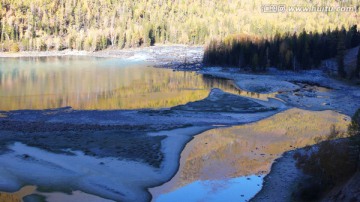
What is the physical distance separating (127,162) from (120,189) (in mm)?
4945

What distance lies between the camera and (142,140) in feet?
119

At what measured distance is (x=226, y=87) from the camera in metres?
75.8

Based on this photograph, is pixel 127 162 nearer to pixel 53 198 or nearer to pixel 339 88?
pixel 53 198

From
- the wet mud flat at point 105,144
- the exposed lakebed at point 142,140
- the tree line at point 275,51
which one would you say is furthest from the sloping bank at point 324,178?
the tree line at point 275,51

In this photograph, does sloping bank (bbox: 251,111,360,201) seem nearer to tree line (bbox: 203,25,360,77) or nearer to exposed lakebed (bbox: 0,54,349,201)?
exposed lakebed (bbox: 0,54,349,201)

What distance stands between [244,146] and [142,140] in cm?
924

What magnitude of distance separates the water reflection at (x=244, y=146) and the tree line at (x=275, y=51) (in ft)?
177

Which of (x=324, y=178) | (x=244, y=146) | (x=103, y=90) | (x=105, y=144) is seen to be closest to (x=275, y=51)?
(x=103, y=90)

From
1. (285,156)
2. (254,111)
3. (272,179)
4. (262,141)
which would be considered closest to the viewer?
(272,179)

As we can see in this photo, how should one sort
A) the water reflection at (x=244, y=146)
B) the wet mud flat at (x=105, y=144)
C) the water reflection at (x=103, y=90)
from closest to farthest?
the wet mud flat at (x=105, y=144) → the water reflection at (x=244, y=146) → the water reflection at (x=103, y=90)

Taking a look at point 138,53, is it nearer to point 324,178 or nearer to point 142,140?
point 142,140

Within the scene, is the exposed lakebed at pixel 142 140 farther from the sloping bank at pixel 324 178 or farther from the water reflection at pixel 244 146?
the sloping bank at pixel 324 178

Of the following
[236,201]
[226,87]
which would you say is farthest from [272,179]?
[226,87]

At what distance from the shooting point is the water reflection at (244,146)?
28562 mm
